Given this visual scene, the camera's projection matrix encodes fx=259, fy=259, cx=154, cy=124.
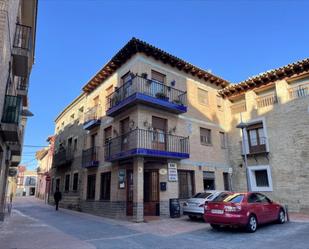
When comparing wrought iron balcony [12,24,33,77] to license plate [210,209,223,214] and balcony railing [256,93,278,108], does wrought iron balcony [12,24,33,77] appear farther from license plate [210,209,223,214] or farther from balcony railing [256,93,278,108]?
balcony railing [256,93,278,108]

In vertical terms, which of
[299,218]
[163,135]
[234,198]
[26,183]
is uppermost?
[163,135]

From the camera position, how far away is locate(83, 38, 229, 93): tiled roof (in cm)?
1502

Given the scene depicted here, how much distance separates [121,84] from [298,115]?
1096cm

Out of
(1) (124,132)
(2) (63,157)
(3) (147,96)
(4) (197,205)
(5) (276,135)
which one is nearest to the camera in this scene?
(4) (197,205)

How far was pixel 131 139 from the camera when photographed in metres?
13.4

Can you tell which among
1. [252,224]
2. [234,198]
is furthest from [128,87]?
[252,224]

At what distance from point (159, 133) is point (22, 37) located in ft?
26.1

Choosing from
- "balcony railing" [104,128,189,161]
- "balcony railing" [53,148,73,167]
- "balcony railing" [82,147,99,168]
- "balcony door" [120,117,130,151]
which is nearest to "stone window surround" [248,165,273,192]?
"balcony railing" [104,128,189,161]

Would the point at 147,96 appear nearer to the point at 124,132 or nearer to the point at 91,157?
the point at 124,132

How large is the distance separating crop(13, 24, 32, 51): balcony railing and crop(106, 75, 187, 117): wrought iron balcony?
5.47 m

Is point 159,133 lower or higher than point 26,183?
higher

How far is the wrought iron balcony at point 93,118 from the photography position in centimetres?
1806

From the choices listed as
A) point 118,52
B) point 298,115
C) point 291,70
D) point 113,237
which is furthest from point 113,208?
point 291,70

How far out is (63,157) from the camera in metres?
23.4
